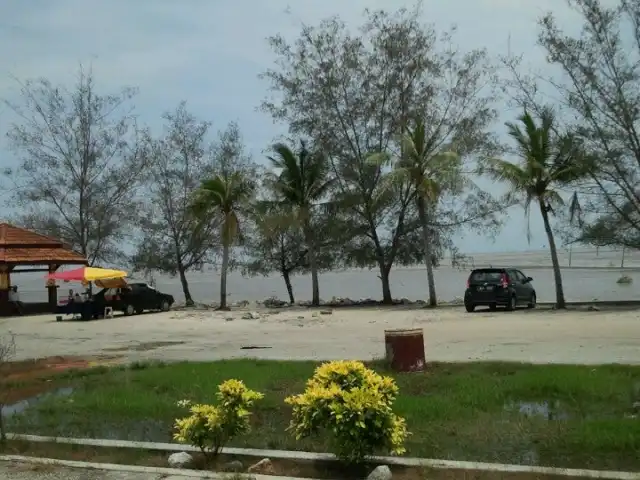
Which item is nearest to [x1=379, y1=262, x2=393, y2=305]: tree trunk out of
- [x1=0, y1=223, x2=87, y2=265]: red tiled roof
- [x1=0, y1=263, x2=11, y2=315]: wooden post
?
[x1=0, y1=223, x2=87, y2=265]: red tiled roof

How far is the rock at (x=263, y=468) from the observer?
6.43m

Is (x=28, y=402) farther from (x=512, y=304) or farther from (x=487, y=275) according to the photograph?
(x=512, y=304)

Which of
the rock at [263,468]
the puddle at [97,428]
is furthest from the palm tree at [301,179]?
the rock at [263,468]

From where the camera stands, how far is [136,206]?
144 feet

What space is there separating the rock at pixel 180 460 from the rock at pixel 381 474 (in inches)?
69.9

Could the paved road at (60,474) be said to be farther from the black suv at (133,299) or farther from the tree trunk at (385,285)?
the tree trunk at (385,285)

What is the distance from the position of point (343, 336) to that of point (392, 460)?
522 inches

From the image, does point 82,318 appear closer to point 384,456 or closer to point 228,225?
point 228,225

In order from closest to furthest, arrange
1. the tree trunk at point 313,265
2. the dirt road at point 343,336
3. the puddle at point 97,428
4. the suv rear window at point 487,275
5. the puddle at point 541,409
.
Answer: the puddle at point 541,409, the puddle at point 97,428, the dirt road at point 343,336, the suv rear window at point 487,275, the tree trunk at point 313,265

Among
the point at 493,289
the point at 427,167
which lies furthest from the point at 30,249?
the point at 493,289

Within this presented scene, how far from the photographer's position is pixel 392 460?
21.1ft

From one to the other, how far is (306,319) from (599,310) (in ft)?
34.5

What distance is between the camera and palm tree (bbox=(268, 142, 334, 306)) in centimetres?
3744

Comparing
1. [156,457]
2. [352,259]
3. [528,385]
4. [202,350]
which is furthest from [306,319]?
[156,457]
